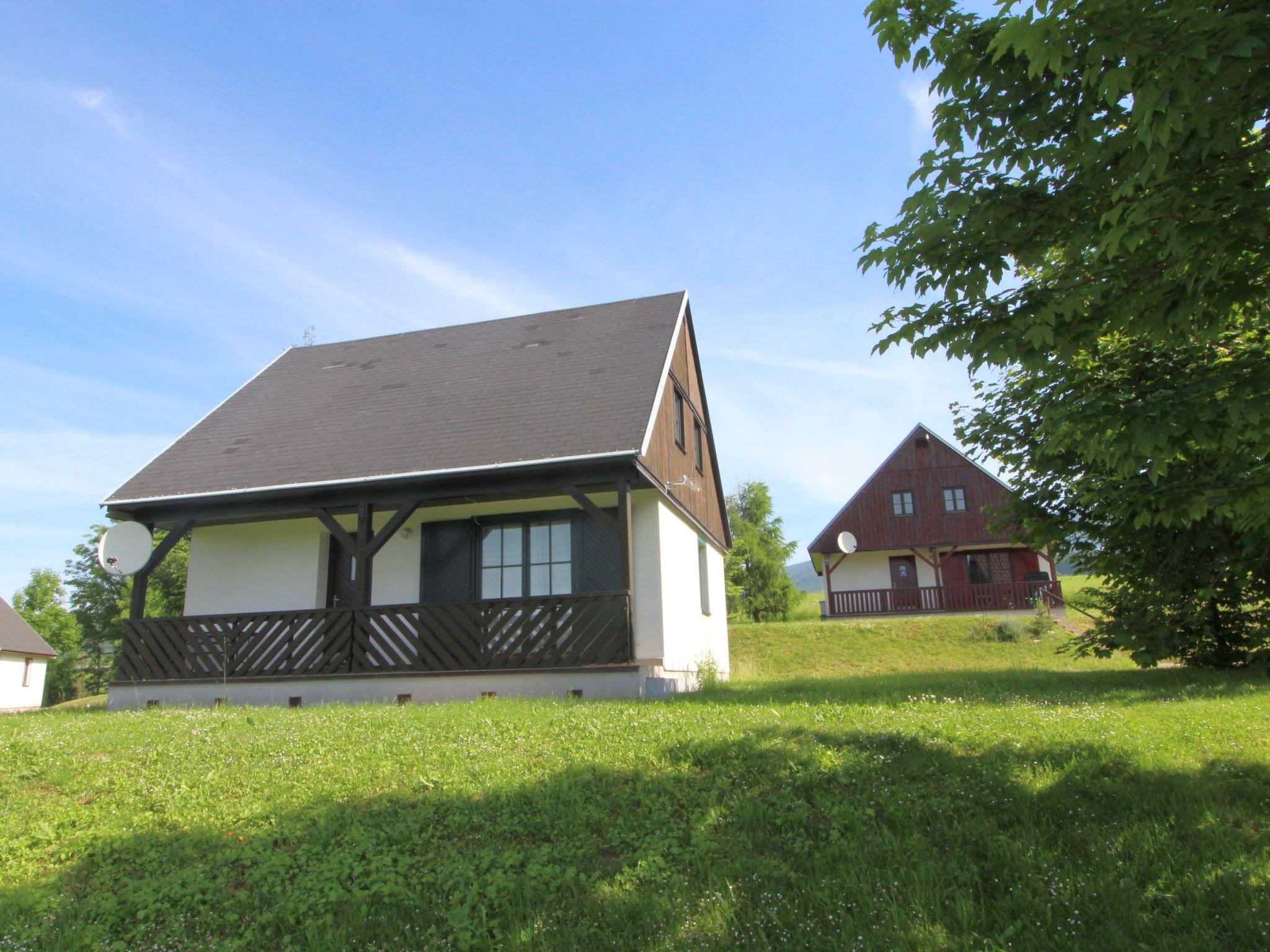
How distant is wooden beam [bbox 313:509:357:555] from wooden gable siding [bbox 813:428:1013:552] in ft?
76.0

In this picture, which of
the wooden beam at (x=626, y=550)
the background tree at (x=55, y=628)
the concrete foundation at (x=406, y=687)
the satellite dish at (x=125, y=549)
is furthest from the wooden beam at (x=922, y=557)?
the background tree at (x=55, y=628)

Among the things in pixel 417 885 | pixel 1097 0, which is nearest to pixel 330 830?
pixel 417 885

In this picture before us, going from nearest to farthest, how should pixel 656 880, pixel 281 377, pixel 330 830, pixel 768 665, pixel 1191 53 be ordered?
1. pixel 1191 53
2. pixel 656 880
3. pixel 330 830
4. pixel 281 377
5. pixel 768 665

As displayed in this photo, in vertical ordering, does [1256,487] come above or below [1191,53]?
below

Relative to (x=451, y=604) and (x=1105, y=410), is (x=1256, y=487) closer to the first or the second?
(x=1105, y=410)

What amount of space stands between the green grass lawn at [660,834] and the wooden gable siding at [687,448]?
5846mm

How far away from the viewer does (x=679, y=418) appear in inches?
612

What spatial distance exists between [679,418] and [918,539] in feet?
62.6

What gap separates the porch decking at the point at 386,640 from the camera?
11258 millimetres

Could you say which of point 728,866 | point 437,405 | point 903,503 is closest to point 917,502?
point 903,503

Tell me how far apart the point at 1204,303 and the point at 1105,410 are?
32.3 inches

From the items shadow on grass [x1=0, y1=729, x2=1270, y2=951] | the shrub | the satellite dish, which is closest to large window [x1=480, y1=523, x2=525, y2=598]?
the satellite dish

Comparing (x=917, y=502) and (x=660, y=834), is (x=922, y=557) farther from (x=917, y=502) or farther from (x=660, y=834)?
(x=660, y=834)

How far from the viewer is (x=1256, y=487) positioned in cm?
558
